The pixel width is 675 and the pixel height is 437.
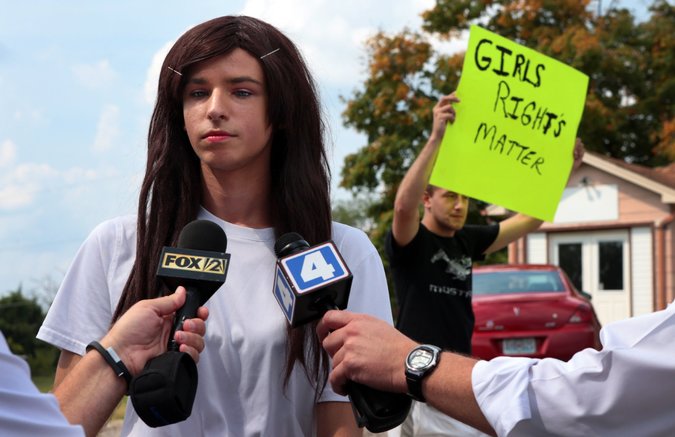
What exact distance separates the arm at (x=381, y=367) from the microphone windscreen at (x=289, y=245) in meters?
0.21

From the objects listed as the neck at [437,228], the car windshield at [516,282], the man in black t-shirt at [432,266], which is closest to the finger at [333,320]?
the man in black t-shirt at [432,266]

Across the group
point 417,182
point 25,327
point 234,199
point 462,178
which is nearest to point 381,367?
point 234,199

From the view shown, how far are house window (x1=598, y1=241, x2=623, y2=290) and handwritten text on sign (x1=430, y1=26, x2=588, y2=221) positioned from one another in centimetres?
1989

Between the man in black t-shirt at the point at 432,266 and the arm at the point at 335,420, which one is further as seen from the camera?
the man in black t-shirt at the point at 432,266

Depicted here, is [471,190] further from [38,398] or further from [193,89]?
[38,398]

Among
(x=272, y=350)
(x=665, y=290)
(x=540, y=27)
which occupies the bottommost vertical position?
(x=665, y=290)

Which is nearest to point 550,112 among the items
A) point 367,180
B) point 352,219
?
point 367,180

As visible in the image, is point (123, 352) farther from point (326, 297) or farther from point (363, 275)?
point (363, 275)

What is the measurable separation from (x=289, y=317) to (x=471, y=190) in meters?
2.74

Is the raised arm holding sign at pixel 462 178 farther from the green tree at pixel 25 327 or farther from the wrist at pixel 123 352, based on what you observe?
the green tree at pixel 25 327

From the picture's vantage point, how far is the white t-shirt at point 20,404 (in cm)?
147

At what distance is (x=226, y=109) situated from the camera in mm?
2822

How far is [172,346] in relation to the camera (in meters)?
2.16

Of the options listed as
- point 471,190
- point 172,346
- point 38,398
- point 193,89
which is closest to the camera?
point 38,398
